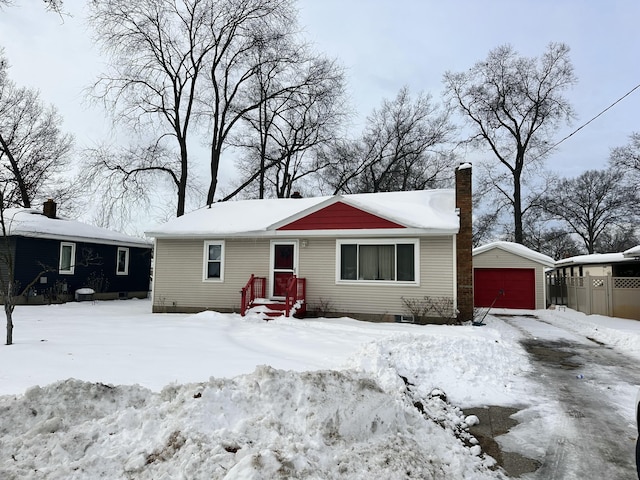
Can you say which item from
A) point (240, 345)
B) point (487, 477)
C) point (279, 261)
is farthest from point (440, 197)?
point (487, 477)

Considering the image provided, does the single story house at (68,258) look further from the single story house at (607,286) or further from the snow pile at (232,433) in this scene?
the single story house at (607,286)

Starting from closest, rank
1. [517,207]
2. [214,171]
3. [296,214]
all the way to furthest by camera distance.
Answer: [296,214] → [214,171] → [517,207]

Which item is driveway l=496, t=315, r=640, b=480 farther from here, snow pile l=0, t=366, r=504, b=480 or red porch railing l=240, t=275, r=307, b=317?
red porch railing l=240, t=275, r=307, b=317

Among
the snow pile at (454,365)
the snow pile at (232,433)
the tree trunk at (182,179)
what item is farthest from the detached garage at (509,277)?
the snow pile at (232,433)

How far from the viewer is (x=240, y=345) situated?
27.3 ft

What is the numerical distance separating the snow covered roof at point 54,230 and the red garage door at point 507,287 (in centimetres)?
1826

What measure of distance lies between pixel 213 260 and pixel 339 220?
196 inches

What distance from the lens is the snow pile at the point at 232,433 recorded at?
3408 mm

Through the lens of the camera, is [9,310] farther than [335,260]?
No

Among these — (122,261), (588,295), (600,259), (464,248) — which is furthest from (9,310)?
(600,259)

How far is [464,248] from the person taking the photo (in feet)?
44.6

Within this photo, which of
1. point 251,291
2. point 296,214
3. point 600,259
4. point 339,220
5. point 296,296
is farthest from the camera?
point 600,259

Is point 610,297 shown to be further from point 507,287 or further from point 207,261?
point 207,261

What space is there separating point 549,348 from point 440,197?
705 centimetres
